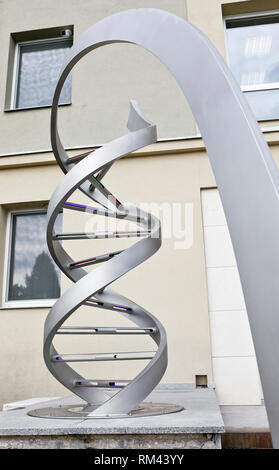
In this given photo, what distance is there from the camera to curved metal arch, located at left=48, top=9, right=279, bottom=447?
0.89m

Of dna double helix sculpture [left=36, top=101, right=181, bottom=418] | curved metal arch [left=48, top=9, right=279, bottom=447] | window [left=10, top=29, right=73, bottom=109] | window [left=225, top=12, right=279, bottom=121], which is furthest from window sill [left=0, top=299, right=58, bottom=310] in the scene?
curved metal arch [left=48, top=9, right=279, bottom=447]

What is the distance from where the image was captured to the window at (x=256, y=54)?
573cm

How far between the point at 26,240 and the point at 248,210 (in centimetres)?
533

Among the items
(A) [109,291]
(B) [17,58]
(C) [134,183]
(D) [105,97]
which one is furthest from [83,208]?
(B) [17,58]

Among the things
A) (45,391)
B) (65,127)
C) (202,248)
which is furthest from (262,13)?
(45,391)

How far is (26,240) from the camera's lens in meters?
5.93

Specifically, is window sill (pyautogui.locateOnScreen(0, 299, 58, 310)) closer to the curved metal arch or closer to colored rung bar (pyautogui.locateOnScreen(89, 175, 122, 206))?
colored rung bar (pyautogui.locateOnScreen(89, 175, 122, 206))

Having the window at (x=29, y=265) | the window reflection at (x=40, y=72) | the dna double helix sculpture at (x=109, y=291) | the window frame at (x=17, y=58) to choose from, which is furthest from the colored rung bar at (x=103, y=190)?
the window frame at (x=17, y=58)

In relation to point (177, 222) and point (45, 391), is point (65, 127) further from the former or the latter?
point (45, 391)

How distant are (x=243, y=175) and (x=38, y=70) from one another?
21.4 feet

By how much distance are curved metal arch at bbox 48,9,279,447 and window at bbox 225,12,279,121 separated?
4.73 m

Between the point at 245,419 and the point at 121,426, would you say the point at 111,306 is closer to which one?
the point at 121,426

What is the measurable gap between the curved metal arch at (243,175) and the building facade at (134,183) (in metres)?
3.78

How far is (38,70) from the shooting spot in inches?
263
